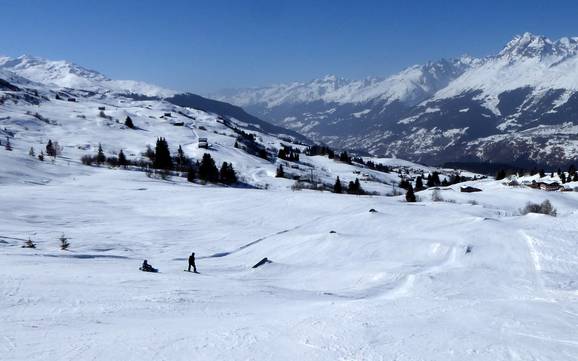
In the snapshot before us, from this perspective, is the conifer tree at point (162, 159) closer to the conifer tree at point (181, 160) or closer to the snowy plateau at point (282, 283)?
the conifer tree at point (181, 160)

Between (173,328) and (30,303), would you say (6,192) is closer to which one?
(30,303)

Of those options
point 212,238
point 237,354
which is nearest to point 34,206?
point 212,238

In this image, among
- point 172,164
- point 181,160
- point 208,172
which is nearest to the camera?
point 208,172

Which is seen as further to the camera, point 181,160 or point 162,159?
point 181,160

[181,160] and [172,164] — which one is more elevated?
[181,160]

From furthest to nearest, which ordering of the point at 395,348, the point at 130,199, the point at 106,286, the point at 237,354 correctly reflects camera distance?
1. the point at 130,199
2. the point at 106,286
3. the point at 395,348
4. the point at 237,354

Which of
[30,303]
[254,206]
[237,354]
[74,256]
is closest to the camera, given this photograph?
[237,354]

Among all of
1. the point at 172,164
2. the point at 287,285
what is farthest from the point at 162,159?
the point at 287,285

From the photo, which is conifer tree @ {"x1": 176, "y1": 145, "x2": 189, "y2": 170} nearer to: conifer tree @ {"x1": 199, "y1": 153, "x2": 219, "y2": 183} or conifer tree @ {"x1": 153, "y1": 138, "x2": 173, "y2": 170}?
conifer tree @ {"x1": 153, "y1": 138, "x2": 173, "y2": 170}

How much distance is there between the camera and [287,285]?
32.1 meters

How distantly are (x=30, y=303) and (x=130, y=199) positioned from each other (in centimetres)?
6030

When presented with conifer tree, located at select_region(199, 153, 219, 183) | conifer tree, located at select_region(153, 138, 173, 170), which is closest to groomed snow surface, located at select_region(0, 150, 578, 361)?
conifer tree, located at select_region(199, 153, 219, 183)

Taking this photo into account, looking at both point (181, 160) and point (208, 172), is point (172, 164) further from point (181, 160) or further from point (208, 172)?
point (208, 172)

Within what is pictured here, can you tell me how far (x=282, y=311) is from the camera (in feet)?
72.9
